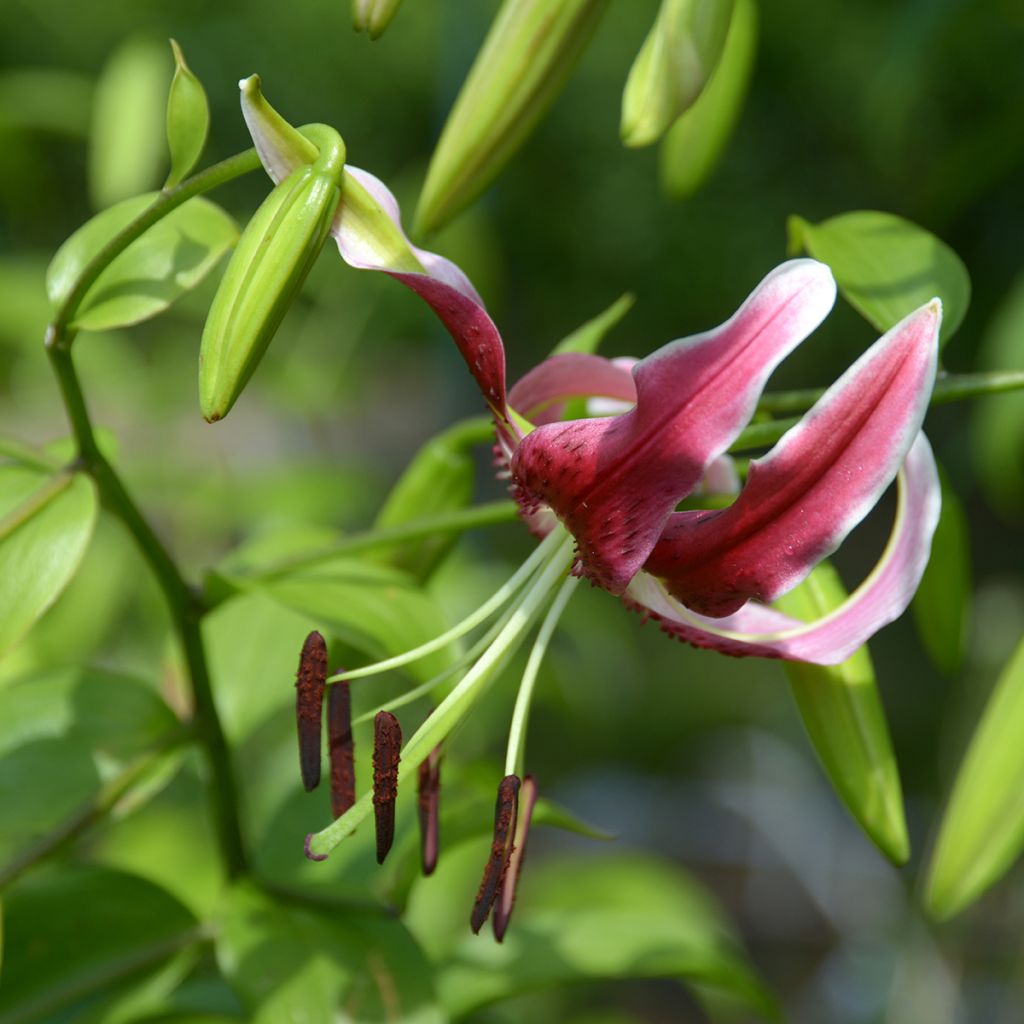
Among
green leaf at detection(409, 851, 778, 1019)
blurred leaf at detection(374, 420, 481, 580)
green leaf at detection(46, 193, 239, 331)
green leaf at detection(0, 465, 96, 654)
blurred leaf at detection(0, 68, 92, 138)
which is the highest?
green leaf at detection(46, 193, 239, 331)

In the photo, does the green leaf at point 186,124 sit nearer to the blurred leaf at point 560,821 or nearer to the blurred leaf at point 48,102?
the blurred leaf at point 560,821

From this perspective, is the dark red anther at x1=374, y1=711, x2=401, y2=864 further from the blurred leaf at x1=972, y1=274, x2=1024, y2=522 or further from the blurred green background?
the blurred leaf at x1=972, y1=274, x2=1024, y2=522

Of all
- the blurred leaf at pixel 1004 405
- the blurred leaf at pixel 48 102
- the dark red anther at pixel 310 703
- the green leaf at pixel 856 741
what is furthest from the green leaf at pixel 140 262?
the blurred leaf at pixel 48 102

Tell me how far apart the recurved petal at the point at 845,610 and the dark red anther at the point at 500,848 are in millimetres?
70

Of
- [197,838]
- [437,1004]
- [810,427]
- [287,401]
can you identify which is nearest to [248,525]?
[287,401]

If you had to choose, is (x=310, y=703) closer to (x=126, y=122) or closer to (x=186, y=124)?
(x=186, y=124)

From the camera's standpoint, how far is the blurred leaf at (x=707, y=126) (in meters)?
0.52

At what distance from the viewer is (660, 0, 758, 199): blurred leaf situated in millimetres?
522

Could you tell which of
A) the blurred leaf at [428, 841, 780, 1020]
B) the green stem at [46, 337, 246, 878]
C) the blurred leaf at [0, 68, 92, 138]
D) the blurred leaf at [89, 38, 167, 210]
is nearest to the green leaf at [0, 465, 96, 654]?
the green stem at [46, 337, 246, 878]

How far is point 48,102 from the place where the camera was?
990mm

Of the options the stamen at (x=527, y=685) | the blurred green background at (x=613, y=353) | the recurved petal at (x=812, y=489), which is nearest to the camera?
the recurved petal at (x=812, y=489)

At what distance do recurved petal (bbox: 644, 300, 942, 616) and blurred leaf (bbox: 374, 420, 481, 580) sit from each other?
149mm

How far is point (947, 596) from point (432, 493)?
0.63ft

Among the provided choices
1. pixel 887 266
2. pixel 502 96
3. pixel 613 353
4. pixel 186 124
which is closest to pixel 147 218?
pixel 186 124
